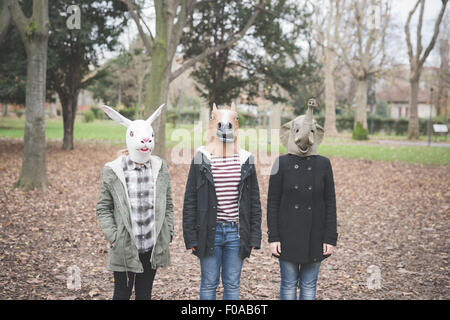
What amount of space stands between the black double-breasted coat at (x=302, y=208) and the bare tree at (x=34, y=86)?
7.60 meters

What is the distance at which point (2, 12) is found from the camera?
1055 centimetres

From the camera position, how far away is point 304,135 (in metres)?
3.40

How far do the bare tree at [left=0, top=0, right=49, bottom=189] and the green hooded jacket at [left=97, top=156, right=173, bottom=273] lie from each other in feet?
22.8

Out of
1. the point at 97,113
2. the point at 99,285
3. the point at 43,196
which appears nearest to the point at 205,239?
the point at 99,285

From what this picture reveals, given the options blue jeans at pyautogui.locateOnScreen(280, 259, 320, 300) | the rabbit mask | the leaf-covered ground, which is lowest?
the leaf-covered ground

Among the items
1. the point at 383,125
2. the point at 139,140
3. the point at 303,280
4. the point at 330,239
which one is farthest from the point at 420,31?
the point at 139,140

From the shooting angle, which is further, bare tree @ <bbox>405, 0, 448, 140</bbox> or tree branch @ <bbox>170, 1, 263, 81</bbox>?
bare tree @ <bbox>405, 0, 448, 140</bbox>

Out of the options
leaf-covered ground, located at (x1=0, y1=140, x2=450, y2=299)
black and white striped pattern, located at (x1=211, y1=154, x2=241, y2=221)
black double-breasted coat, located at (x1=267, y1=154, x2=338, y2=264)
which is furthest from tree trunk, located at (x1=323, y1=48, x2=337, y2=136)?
black and white striped pattern, located at (x1=211, y1=154, x2=241, y2=221)

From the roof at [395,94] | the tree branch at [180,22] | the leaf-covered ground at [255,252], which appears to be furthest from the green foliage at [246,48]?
the roof at [395,94]

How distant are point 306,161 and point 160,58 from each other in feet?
32.7

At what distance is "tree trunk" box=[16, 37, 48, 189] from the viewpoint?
9305 millimetres

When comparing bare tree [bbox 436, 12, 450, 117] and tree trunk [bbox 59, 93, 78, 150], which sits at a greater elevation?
bare tree [bbox 436, 12, 450, 117]

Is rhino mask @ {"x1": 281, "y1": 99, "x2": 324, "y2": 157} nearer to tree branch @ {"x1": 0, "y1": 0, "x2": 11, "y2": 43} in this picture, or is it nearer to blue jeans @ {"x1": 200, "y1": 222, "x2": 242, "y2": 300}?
blue jeans @ {"x1": 200, "y1": 222, "x2": 242, "y2": 300}

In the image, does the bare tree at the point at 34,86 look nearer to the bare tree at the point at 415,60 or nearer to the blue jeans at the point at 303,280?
the blue jeans at the point at 303,280
